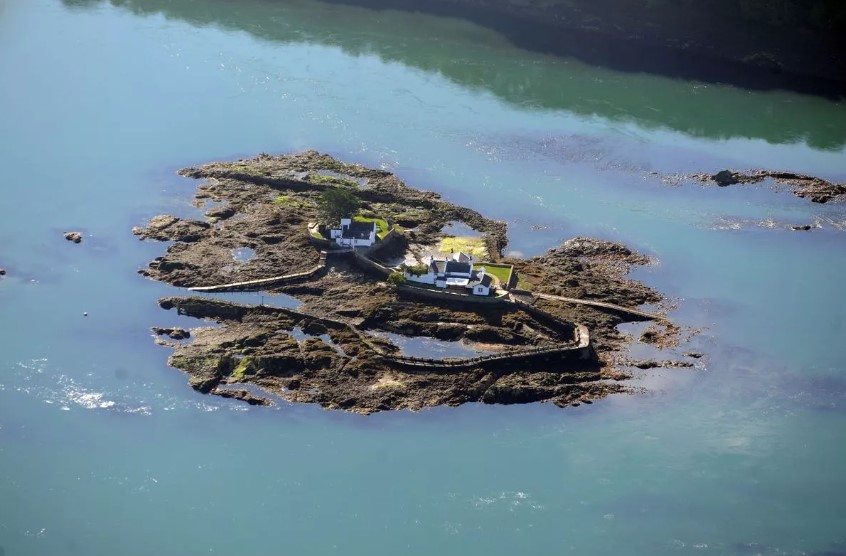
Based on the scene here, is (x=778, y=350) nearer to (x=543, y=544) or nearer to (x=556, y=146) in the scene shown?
(x=543, y=544)

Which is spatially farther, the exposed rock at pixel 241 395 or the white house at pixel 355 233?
the white house at pixel 355 233

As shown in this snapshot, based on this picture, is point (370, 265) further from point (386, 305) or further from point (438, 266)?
point (438, 266)

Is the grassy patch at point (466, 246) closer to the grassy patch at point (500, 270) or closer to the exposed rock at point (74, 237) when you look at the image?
the grassy patch at point (500, 270)

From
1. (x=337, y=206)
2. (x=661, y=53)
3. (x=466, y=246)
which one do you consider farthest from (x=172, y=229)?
(x=661, y=53)

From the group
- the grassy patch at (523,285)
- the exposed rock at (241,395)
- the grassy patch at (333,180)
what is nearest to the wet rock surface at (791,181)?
the grassy patch at (523,285)

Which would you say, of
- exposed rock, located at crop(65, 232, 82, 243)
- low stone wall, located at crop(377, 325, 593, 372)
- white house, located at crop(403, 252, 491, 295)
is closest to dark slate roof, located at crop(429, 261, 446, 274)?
white house, located at crop(403, 252, 491, 295)
